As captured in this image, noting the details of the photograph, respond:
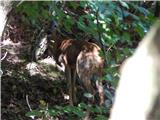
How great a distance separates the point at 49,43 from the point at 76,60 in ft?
3.09

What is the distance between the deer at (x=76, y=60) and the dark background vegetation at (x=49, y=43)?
0.20 m

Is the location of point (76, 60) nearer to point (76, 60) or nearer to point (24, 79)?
point (76, 60)

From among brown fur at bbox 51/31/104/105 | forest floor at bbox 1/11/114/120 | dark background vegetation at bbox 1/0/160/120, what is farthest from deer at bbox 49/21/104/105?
forest floor at bbox 1/11/114/120

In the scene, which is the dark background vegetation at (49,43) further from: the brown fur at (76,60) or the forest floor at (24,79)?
the brown fur at (76,60)

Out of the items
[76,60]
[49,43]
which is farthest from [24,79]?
[76,60]

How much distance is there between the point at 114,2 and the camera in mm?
3406

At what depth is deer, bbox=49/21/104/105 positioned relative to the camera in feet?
25.6

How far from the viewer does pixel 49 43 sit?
9047mm

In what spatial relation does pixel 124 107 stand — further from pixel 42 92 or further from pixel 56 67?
pixel 56 67

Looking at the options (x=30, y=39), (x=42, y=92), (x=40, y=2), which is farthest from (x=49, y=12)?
(x=30, y=39)

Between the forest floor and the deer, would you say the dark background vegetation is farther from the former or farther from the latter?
the deer

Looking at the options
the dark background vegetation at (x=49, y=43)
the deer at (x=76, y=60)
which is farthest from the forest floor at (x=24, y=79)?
the deer at (x=76, y=60)

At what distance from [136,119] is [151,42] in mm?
126

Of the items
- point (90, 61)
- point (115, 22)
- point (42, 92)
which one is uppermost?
point (115, 22)
